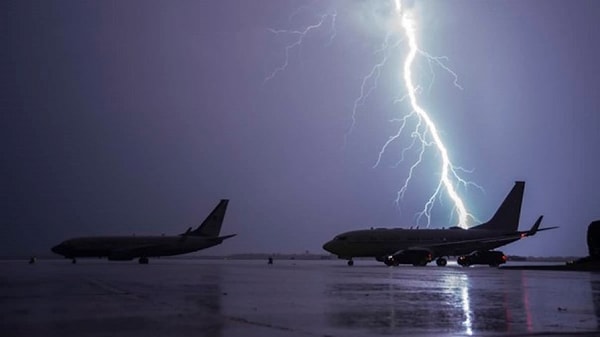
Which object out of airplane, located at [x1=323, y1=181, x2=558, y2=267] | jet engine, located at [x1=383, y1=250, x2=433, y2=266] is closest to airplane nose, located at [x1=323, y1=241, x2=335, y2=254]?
airplane, located at [x1=323, y1=181, x2=558, y2=267]

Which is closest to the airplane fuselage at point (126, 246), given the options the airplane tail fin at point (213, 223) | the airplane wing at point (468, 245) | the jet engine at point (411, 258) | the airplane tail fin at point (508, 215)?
the airplane tail fin at point (213, 223)

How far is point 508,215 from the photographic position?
7138 cm

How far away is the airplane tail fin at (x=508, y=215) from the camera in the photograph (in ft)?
233

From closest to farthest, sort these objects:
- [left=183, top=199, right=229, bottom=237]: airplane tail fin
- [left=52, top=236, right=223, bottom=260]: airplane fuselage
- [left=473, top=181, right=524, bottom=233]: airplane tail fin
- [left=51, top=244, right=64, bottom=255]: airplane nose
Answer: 1. [left=473, top=181, right=524, bottom=233]: airplane tail fin
2. [left=52, top=236, right=223, bottom=260]: airplane fuselage
3. [left=51, top=244, right=64, bottom=255]: airplane nose
4. [left=183, top=199, right=229, bottom=237]: airplane tail fin

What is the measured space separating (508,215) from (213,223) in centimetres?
3970

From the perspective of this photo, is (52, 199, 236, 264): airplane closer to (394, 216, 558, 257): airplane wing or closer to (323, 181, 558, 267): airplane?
(323, 181, 558, 267): airplane

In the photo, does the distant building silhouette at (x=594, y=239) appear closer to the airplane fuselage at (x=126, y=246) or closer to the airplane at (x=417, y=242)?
the airplane at (x=417, y=242)

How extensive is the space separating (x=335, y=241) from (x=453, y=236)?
1349 centimetres

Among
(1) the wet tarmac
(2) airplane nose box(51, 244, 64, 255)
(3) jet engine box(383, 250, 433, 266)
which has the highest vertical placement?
(2) airplane nose box(51, 244, 64, 255)

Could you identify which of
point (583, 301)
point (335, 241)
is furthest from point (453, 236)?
point (583, 301)

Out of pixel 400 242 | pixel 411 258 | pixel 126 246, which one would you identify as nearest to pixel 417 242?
pixel 400 242

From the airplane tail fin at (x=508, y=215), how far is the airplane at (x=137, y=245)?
34.2 m

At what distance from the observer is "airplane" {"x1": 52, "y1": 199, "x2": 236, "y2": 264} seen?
7712cm

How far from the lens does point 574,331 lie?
930 centimetres
